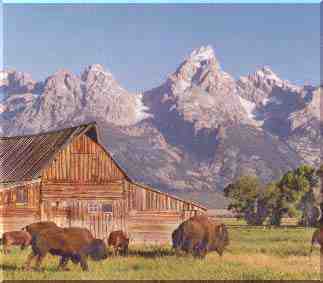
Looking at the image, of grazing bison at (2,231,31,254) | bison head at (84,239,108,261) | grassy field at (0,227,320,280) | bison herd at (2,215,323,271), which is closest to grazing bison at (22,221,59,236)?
bison herd at (2,215,323,271)

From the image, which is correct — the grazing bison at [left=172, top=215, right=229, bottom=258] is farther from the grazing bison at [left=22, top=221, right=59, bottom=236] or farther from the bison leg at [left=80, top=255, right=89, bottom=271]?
the bison leg at [left=80, top=255, right=89, bottom=271]

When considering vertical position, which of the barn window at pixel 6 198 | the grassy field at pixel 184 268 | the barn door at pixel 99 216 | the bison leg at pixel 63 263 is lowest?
the grassy field at pixel 184 268

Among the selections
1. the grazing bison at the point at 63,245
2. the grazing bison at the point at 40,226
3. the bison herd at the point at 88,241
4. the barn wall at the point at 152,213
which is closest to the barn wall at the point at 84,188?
the barn wall at the point at 152,213

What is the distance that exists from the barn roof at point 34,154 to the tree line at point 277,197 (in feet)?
203

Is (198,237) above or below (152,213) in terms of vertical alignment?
below

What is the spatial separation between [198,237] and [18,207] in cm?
1444

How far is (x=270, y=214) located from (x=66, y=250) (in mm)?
88487

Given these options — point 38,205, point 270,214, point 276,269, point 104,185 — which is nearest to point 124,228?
point 104,185

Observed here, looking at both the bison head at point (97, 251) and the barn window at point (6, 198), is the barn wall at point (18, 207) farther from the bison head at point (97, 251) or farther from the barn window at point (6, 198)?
the bison head at point (97, 251)

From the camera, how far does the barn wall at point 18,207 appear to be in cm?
4025

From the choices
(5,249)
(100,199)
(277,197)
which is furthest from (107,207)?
(277,197)

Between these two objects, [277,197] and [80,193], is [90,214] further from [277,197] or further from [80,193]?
[277,197]

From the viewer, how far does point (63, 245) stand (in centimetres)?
2264

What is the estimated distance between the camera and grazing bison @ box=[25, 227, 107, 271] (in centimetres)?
2262
